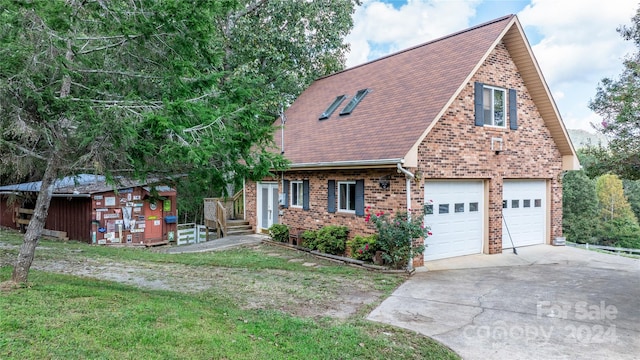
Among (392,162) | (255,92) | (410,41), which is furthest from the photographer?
(410,41)

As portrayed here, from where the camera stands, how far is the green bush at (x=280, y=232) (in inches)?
547

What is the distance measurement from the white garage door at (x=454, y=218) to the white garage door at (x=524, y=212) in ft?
4.13

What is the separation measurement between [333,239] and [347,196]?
1.31m

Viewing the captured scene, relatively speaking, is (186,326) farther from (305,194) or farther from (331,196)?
(305,194)

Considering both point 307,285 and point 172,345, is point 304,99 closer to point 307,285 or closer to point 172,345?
point 307,285

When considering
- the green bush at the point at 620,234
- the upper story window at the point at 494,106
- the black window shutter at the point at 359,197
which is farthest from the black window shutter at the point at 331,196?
the green bush at the point at 620,234

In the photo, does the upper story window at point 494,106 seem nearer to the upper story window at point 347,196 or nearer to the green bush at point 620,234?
the upper story window at point 347,196

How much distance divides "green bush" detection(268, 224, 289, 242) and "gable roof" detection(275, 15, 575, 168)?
8.01 ft

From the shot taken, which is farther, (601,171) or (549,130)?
(549,130)

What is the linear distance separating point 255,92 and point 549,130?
1129 cm

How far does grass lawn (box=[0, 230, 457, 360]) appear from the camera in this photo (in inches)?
160

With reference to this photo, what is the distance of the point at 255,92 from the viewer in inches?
258

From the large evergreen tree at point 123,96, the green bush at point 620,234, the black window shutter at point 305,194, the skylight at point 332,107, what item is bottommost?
the green bush at point 620,234

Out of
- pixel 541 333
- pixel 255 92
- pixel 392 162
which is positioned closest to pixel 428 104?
pixel 392 162
